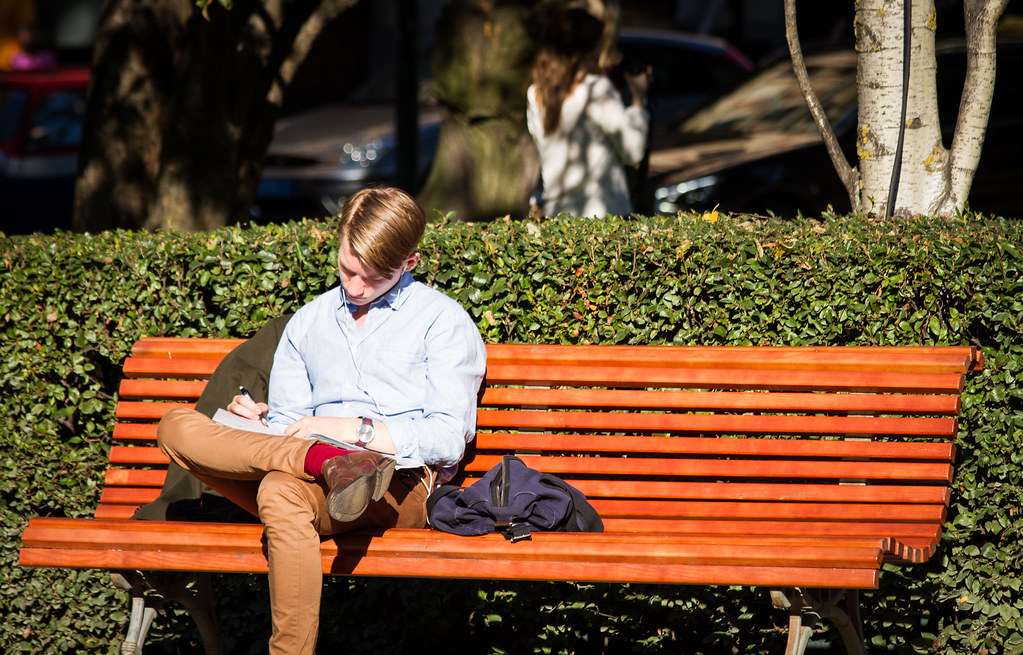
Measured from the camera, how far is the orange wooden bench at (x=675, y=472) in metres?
3.24

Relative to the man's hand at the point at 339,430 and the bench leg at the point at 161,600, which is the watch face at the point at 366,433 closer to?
the man's hand at the point at 339,430

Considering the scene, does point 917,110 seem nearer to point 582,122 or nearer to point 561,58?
point 582,122

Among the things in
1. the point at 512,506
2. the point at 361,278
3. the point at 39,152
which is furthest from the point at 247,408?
the point at 39,152

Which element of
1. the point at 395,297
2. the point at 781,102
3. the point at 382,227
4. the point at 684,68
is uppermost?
the point at 684,68

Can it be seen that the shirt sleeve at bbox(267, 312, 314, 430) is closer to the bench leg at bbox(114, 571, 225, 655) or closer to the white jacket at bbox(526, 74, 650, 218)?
the bench leg at bbox(114, 571, 225, 655)

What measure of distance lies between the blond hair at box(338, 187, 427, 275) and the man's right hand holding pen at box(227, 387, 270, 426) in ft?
1.97

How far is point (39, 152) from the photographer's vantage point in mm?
11391

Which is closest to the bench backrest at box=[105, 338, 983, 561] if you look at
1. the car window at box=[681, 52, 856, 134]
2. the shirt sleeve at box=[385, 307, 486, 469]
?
the shirt sleeve at box=[385, 307, 486, 469]

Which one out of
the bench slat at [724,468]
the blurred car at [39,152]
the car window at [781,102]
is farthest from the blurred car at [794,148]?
the blurred car at [39,152]

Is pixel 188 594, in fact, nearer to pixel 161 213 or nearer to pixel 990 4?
pixel 161 213

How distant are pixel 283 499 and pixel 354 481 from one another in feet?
0.82

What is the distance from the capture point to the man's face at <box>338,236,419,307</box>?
3.59m

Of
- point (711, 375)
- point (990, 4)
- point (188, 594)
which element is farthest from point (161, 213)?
point (990, 4)

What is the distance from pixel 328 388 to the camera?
3.78m
